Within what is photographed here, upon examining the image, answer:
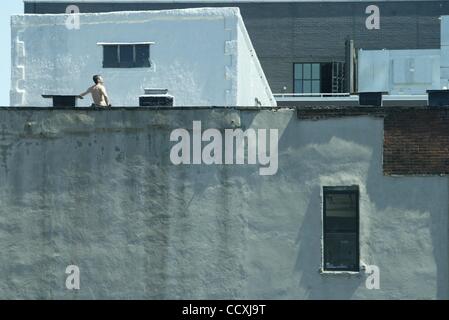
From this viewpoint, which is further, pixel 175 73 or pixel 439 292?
pixel 175 73

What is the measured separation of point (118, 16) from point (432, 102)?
13453 millimetres

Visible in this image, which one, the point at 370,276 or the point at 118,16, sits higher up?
the point at 118,16

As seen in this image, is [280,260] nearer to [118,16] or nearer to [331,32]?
[118,16]

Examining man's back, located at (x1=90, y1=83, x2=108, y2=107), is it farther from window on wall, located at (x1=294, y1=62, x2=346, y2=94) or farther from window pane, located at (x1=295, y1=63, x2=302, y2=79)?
window pane, located at (x1=295, y1=63, x2=302, y2=79)

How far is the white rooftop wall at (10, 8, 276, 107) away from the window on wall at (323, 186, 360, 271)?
9.46 meters

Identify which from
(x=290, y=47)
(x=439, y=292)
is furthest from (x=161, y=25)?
(x=290, y=47)

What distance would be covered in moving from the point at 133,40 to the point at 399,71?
2875 centimetres

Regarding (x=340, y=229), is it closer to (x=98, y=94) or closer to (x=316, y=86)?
(x=98, y=94)

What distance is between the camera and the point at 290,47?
68500 mm

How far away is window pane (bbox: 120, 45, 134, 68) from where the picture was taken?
134 feet

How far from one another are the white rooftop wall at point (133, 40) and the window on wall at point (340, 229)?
9.46 metres

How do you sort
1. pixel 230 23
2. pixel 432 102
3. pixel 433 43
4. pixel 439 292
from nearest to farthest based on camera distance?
pixel 439 292
pixel 432 102
pixel 230 23
pixel 433 43

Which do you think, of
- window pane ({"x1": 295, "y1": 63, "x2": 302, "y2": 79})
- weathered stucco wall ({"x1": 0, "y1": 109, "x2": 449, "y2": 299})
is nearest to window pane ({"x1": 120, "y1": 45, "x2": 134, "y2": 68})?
weathered stucco wall ({"x1": 0, "y1": 109, "x2": 449, "y2": 299})

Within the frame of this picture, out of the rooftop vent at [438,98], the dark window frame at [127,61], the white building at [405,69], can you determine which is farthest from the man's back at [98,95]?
the white building at [405,69]
